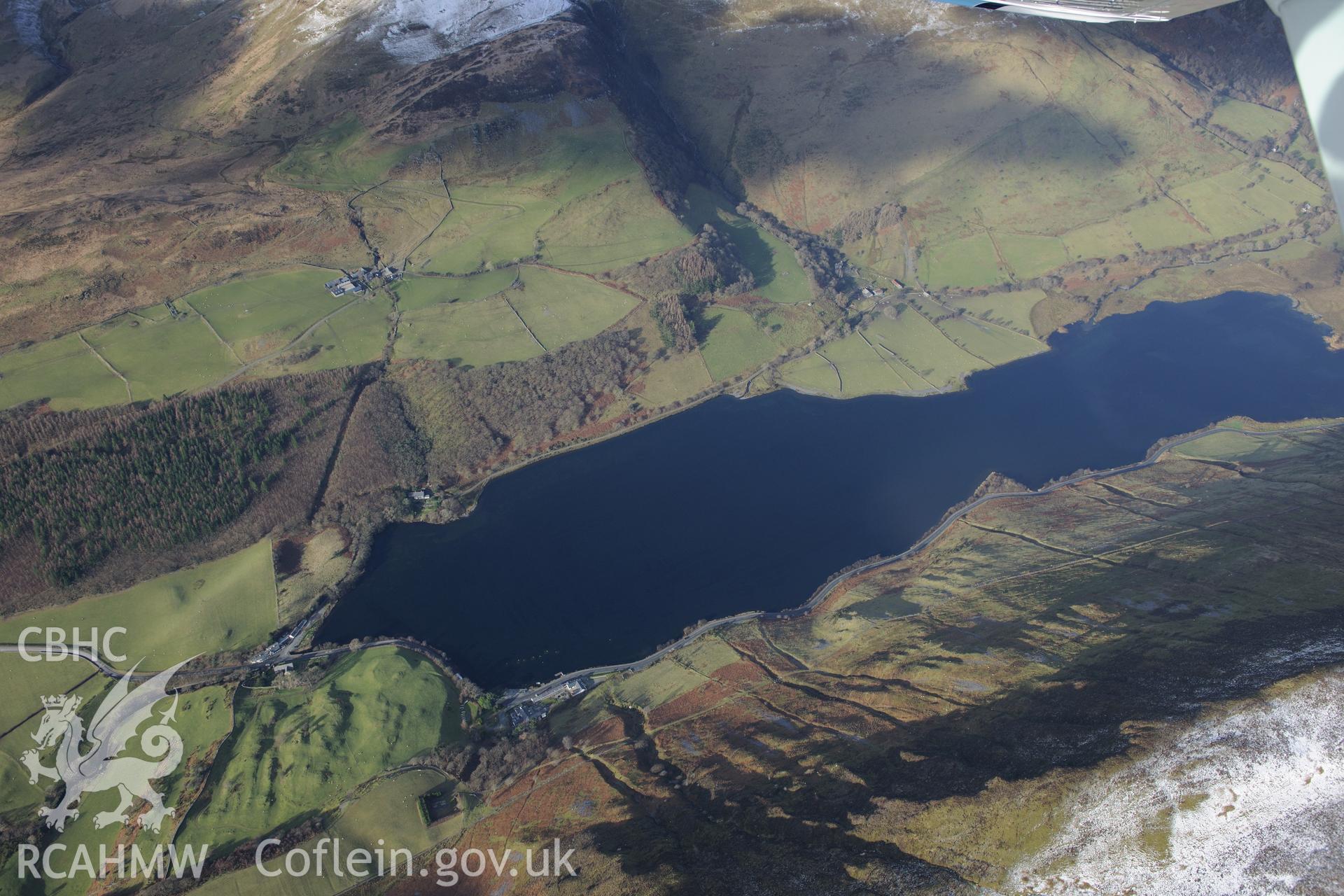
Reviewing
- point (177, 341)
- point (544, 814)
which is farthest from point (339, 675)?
point (177, 341)

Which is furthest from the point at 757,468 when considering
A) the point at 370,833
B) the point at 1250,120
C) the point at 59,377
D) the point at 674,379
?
the point at 1250,120

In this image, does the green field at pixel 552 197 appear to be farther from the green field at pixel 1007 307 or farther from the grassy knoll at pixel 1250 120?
the grassy knoll at pixel 1250 120

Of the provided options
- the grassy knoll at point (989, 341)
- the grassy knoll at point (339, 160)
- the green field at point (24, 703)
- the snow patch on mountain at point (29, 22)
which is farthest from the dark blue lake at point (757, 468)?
the snow patch on mountain at point (29, 22)

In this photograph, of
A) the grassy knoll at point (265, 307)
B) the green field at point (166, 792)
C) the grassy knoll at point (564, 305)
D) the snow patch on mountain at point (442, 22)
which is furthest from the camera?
the snow patch on mountain at point (442, 22)

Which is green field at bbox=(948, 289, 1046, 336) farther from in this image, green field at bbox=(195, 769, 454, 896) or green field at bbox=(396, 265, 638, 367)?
green field at bbox=(195, 769, 454, 896)

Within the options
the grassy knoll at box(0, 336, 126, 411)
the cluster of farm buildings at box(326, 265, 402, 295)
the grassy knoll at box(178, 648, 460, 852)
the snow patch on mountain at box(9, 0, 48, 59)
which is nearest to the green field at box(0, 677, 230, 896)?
Result: the grassy knoll at box(178, 648, 460, 852)
